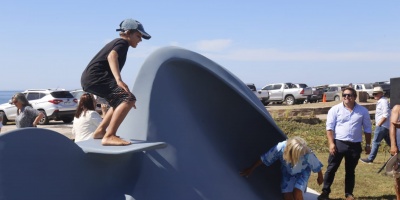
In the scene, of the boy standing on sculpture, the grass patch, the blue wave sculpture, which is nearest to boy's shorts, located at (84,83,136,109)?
the boy standing on sculpture

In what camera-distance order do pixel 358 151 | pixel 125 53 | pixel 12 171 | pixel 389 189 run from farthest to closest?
1. pixel 389 189
2. pixel 358 151
3. pixel 125 53
4. pixel 12 171

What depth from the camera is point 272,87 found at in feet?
114

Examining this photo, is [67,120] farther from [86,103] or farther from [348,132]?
[348,132]

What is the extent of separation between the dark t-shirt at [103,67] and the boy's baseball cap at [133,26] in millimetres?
104

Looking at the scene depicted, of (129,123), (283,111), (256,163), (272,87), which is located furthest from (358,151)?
(272,87)

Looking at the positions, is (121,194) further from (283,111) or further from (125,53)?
(283,111)

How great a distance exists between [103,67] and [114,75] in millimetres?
169

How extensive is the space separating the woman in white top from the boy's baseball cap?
8.15 ft

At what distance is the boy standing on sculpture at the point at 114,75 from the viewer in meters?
3.93

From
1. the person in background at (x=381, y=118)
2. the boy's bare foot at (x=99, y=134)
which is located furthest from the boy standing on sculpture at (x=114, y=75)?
the person in background at (x=381, y=118)

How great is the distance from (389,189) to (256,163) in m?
3.62

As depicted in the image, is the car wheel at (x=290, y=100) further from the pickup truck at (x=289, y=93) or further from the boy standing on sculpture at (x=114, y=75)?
the boy standing on sculpture at (x=114, y=75)

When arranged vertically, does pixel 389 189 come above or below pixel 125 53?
below

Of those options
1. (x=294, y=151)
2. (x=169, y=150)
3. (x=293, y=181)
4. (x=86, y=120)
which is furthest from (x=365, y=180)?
(x=169, y=150)
